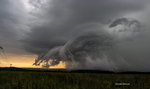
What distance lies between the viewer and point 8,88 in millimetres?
10555

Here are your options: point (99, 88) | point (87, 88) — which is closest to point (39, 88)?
point (87, 88)

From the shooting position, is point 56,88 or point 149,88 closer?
point 56,88

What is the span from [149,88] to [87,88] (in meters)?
5.43

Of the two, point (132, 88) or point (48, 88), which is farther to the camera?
point (132, 88)

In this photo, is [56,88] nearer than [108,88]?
Yes

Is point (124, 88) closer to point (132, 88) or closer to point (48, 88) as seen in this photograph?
point (132, 88)

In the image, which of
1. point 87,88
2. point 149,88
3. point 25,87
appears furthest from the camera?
point 149,88

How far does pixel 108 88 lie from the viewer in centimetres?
1172

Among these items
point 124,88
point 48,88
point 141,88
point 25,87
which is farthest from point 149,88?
point 25,87

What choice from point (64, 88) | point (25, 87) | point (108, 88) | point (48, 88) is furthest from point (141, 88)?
point (25, 87)

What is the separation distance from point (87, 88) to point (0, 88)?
21.4 feet

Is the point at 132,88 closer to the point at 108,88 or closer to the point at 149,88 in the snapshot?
the point at 149,88

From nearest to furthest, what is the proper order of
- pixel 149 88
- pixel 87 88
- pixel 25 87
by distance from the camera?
1. pixel 25 87
2. pixel 87 88
3. pixel 149 88

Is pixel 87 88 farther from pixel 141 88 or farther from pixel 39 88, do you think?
pixel 141 88
